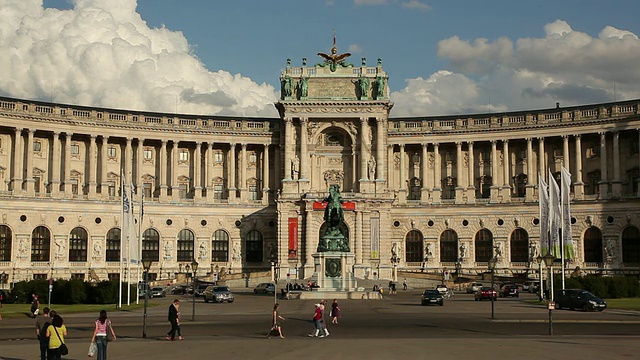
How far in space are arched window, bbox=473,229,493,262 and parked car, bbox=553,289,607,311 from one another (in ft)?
168

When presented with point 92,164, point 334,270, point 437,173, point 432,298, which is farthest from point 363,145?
point 432,298

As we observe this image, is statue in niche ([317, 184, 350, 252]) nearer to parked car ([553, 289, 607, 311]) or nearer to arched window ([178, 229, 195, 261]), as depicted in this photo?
parked car ([553, 289, 607, 311])

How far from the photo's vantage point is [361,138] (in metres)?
126

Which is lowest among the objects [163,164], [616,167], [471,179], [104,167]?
[471,179]

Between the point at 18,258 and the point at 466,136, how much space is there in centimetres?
6673

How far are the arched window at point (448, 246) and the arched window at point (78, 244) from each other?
169ft

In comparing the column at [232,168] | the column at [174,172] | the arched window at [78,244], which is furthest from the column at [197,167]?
the arched window at [78,244]

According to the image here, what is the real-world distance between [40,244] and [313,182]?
40.3m

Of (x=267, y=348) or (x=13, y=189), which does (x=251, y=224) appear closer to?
(x=13, y=189)

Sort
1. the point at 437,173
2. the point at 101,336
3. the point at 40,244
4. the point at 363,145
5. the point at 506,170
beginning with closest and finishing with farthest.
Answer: the point at 101,336
the point at 40,244
the point at 363,145
the point at 506,170
the point at 437,173

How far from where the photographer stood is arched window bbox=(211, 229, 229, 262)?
412 ft

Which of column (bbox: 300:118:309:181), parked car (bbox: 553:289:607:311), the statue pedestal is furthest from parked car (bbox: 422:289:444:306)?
column (bbox: 300:118:309:181)

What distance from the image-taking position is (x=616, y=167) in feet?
383

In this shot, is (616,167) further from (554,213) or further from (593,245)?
(554,213)
